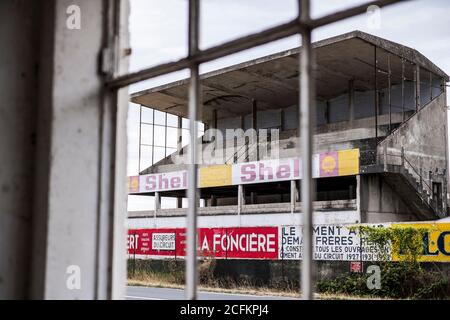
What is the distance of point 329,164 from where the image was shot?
66.5 feet

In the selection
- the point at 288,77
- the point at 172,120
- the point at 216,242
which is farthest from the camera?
the point at 172,120

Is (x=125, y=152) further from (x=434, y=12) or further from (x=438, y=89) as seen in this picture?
(x=438, y=89)

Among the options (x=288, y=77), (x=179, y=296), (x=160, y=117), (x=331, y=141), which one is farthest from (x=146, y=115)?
(x=179, y=296)

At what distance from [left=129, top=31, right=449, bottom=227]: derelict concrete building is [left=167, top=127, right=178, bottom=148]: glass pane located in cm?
66

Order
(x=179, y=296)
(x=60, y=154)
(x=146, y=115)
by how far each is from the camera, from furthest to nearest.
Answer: (x=146, y=115)
(x=179, y=296)
(x=60, y=154)

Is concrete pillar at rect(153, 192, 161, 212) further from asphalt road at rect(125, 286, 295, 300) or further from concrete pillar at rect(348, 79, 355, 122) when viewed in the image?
asphalt road at rect(125, 286, 295, 300)

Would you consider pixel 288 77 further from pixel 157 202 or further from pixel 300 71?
pixel 300 71

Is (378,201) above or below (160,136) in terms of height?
below

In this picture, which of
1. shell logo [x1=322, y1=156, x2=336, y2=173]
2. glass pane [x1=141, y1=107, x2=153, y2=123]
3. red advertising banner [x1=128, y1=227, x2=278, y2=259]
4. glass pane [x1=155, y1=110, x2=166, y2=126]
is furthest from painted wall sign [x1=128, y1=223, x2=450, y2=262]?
glass pane [x1=155, y1=110, x2=166, y2=126]

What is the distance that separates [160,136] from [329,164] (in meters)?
11.5

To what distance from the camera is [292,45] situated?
20.5 metres

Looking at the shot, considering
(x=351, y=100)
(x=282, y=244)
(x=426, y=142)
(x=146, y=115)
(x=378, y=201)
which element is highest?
(x=146, y=115)

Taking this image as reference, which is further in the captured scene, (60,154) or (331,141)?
(331,141)
